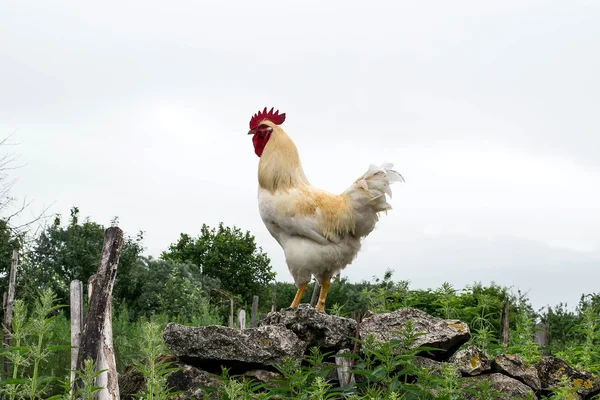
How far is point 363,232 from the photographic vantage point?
966 cm

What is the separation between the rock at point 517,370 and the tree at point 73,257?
37.9ft

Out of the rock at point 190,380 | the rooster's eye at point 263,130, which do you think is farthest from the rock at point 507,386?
the rooster's eye at point 263,130

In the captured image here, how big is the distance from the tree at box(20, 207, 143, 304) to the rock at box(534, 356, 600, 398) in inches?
457

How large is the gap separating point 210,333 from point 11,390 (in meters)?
2.90

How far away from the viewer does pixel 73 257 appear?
715 inches

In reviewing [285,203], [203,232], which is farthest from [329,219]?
[203,232]

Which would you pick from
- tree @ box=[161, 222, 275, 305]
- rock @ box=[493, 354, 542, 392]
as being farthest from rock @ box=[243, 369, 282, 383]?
tree @ box=[161, 222, 275, 305]

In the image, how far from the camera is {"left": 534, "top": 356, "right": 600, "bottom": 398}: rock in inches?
319

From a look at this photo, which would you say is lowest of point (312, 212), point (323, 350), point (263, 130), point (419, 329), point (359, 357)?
point (359, 357)

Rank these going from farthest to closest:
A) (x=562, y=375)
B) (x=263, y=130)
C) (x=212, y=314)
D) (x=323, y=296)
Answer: (x=212, y=314)
(x=263, y=130)
(x=323, y=296)
(x=562, y=375)

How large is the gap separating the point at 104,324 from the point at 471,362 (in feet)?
12.2

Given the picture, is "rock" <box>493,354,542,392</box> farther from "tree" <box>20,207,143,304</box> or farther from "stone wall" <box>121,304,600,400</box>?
"tree" <box>20,207,143,304</box>

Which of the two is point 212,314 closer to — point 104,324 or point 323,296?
point 323,296

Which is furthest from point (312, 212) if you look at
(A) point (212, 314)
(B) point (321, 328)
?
(A) point (212, 314)
